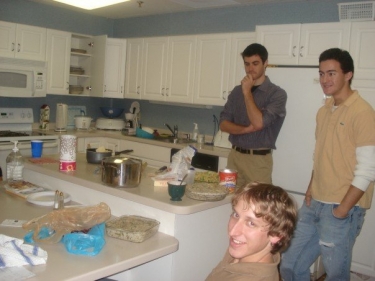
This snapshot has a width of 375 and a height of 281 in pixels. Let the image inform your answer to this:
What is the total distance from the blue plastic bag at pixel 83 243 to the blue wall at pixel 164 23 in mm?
3381

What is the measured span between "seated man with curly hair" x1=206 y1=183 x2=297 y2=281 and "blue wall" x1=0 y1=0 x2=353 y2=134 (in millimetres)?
3239

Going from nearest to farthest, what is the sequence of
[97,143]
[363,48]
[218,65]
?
[363,48] → [218,65] → [97,143]

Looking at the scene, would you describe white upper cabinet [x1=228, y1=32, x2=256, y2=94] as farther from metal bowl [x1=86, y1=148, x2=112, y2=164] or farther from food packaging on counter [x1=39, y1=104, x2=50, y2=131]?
food packaging on counter [x1=39, y1=104, x2=50, y2=131]

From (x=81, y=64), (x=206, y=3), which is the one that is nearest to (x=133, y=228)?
(x=206, y=3)

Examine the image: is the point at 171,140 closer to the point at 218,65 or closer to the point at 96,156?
the point at 218,65

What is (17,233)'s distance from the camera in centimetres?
185

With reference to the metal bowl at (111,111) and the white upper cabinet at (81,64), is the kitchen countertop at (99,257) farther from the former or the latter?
the metal bowl at (111,111)

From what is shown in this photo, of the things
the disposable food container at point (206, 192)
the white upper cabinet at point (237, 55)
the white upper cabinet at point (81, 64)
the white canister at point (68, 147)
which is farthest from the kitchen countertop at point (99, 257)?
the white upper cabinet at point (81, 64)

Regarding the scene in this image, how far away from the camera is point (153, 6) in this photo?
16.5 feet

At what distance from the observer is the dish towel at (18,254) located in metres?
1.50

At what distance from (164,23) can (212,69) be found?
1404 millimetres

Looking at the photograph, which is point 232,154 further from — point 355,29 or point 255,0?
point 255,0

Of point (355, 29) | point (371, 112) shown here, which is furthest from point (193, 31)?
point (371, 112)

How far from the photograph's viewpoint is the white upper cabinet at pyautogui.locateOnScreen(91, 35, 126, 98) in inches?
213
